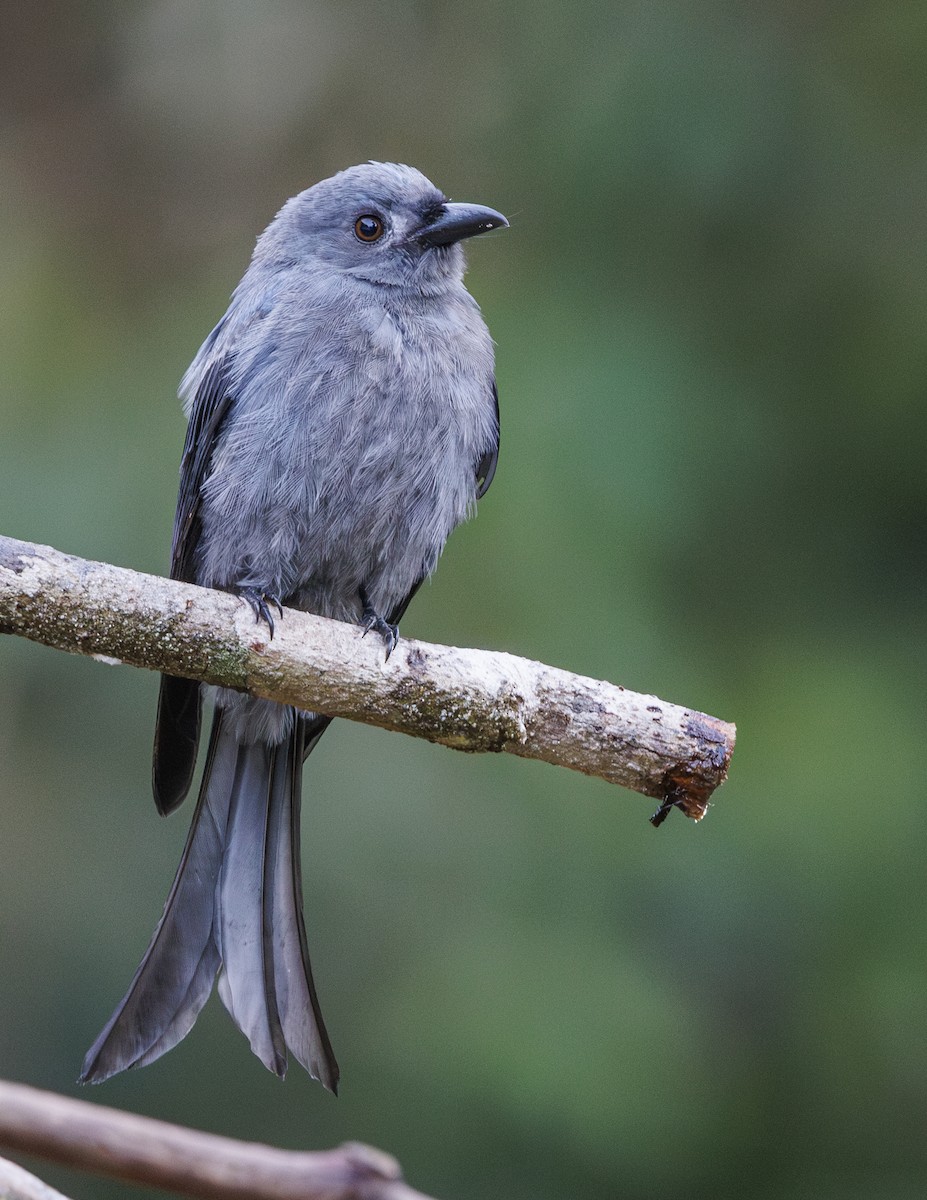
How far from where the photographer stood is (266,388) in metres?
3.33

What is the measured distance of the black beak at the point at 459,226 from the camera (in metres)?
3.71

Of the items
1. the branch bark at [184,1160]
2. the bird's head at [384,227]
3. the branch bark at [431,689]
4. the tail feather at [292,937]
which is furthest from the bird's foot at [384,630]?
the branch bark at [184,1160]

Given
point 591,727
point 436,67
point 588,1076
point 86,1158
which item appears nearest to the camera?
point 86,1158

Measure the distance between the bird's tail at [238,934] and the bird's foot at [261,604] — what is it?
1.69 ft

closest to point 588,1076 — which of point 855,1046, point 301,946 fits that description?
point 855,1046

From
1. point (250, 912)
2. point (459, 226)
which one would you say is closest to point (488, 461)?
point (459, 226)

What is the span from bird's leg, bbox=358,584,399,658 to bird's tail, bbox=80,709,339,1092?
33cm

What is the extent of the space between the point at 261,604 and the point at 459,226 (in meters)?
1.34

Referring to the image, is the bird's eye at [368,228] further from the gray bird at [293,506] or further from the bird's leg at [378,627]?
the bird's leg at [378,627]

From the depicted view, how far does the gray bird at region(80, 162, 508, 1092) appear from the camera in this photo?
3.12 metres

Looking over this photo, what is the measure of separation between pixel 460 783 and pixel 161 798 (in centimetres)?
127

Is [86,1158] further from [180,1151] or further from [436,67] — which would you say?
[436,67]

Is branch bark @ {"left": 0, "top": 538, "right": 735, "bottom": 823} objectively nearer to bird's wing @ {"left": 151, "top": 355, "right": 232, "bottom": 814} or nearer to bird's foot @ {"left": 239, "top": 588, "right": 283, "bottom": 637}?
bird's foot @ {"left": 239, "top": 588, "right": 283, "bottom": 637}

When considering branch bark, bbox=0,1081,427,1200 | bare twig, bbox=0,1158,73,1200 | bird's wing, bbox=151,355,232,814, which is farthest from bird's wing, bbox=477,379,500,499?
bare twig, bbox=0,1158,73,1200
